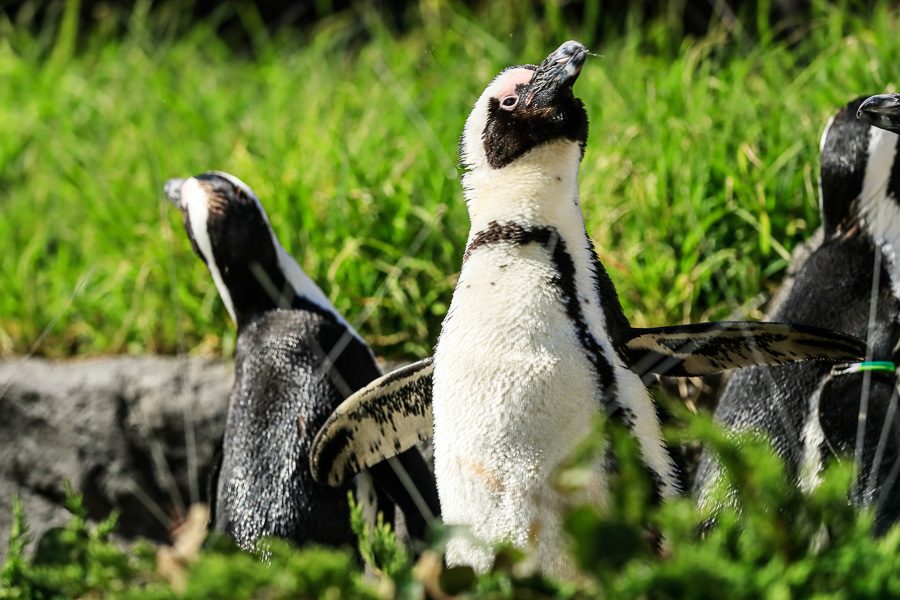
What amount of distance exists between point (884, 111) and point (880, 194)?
1.10ft

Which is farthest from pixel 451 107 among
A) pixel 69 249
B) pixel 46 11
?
pixel 46 11

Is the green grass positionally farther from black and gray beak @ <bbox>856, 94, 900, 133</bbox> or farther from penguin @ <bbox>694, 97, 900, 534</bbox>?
black and gray beak @ <bbox>856, 94, 900, 133</bbox>

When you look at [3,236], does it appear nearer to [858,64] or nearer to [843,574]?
[858,64]

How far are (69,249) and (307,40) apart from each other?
7.71ft

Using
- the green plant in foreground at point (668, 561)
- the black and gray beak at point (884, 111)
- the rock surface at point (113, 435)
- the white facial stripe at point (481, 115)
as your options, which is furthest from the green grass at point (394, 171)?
the green plant in foreground at point (668, 561)

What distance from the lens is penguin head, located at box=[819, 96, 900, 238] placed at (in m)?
2.49

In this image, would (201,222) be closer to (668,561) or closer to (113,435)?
(113,435)

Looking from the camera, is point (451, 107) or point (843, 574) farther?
point (451, 107)

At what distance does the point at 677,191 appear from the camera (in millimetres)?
3105

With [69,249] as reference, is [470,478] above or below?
above

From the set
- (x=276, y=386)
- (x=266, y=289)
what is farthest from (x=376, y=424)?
(x=266, y=289)

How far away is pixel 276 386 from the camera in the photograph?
2.61m

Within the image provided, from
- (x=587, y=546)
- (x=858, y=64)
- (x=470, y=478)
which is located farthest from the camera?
(x=858, y=64)

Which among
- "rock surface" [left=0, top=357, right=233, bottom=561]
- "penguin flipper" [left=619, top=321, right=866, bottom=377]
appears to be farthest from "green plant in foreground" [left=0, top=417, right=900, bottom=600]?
"rock surface" [left=0, top=357, right=233, bottom=561]
